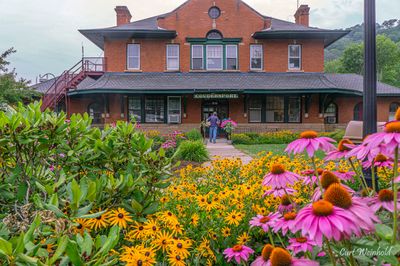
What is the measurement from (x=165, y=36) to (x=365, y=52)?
20212mm

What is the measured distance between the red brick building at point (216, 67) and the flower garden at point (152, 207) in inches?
798

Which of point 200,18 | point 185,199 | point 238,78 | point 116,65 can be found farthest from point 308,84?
point 185,199

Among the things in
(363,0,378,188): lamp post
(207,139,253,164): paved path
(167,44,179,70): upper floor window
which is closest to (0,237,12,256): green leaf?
(363,0,378,188): lamp post

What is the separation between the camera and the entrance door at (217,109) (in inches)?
944

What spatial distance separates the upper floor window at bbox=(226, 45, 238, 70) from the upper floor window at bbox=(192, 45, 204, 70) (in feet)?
6.18

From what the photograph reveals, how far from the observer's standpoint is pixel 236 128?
2302 centimetres

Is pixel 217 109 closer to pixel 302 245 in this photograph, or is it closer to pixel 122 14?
pixel 122 14

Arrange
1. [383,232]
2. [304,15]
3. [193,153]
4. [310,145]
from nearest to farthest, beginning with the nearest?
[383,232], [310,145], [193,153], [304,15]

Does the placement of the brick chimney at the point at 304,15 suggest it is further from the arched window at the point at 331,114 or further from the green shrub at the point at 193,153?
the green shrub at the point at 193,153

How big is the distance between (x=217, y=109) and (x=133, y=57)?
7344 mm

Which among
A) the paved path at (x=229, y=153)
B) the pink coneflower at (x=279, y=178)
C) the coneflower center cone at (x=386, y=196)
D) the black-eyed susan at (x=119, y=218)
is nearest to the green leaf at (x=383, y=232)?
the coneflower center cone at (x=386, y=196)

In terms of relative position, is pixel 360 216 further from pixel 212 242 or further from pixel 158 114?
pixel 158 114

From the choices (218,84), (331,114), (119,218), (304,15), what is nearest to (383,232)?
(119,218)

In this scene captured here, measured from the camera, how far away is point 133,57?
78.7 feet
